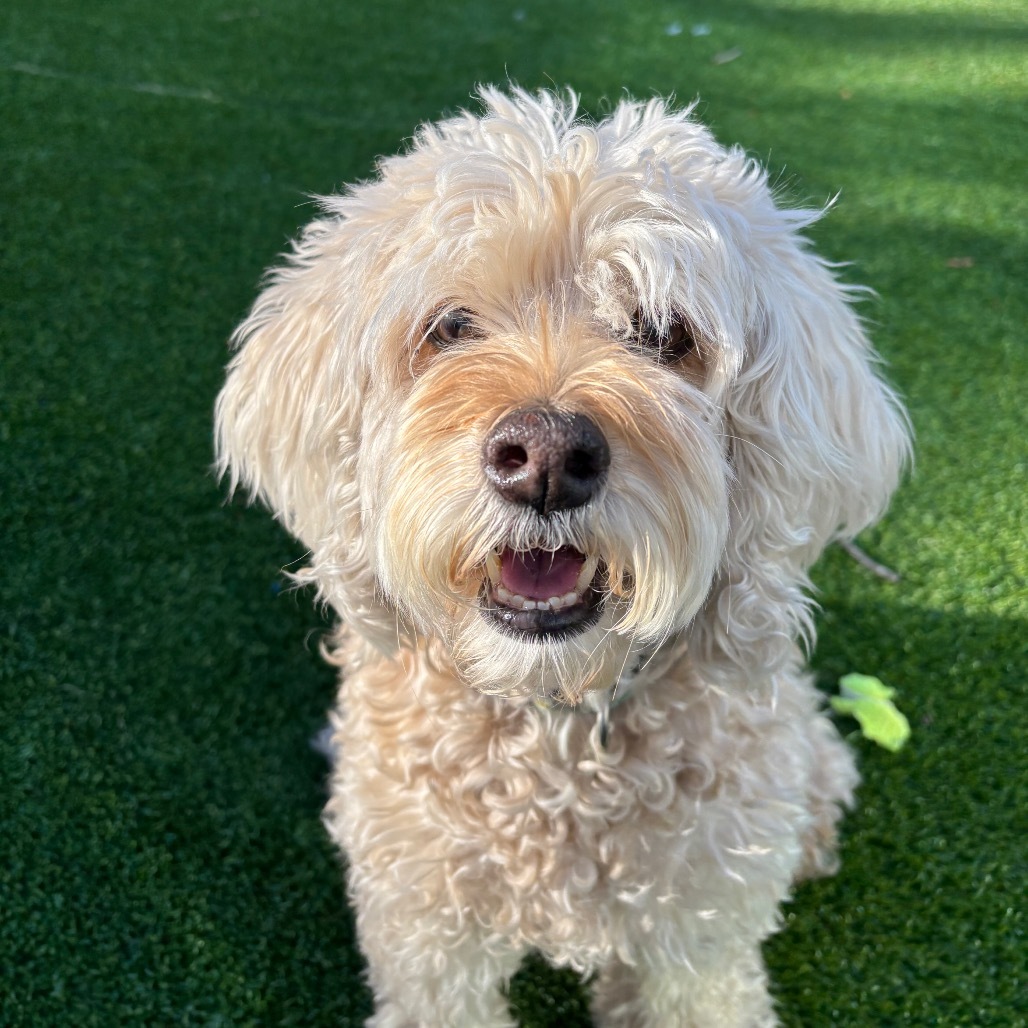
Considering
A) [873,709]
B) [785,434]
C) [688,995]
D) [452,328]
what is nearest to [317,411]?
[452,328]

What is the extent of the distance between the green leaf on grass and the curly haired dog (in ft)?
2.39

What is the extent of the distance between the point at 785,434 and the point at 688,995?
51.6 inches

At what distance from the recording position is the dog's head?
1.31m

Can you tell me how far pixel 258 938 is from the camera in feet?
7.20

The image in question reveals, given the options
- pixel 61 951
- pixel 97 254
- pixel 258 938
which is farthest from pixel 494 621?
pixel 97 254

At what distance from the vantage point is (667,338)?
4.95 ft

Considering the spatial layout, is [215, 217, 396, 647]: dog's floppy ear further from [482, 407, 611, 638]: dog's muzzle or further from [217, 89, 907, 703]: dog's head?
[482, 407, 611, 638]: dog's muzzle

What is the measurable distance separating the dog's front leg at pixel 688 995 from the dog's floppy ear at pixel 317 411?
1003mm

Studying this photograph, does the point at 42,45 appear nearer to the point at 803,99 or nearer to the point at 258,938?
the point at 803,99

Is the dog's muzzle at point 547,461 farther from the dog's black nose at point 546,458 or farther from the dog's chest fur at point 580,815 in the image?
the dog's chest fur at point 580,815

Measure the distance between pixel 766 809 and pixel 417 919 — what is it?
28.4 inches

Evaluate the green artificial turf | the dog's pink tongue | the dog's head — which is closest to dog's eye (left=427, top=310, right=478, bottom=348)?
the dog's head

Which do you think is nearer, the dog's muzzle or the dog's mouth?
the dog's muzzle

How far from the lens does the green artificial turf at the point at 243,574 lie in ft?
7.16
